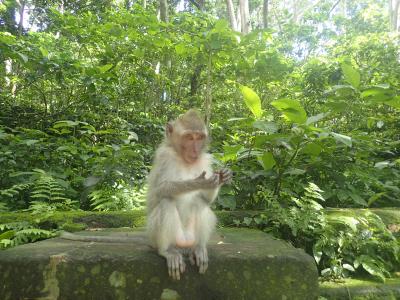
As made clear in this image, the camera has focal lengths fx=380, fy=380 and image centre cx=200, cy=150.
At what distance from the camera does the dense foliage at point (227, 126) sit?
4.50 meters

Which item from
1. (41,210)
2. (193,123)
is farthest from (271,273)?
(41,210)

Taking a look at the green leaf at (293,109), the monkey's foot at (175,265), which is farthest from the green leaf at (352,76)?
the monkey's foot at (175,265)

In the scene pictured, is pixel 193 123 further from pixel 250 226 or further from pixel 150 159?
pixel 150 159

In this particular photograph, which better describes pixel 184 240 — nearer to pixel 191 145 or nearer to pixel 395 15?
pixel 191 145

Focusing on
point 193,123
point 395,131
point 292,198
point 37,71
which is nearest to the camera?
point 193,123

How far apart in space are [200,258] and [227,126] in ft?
19.8

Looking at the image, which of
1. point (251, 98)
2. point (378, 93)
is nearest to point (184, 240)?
point (251, 98)

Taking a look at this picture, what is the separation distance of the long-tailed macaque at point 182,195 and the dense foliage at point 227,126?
1027 millimetres

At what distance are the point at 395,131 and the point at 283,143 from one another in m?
3.70

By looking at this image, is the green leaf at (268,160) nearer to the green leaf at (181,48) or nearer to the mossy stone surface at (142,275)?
the mossy stone surface at (142,275)

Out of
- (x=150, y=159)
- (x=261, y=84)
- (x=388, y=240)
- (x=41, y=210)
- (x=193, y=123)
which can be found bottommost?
(x=388, y=240)

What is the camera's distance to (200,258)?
3043 mm

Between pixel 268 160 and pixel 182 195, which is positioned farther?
pixel 268 160

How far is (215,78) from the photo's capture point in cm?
998
